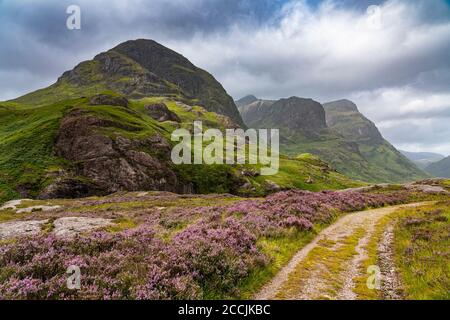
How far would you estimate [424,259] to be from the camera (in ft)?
37.3

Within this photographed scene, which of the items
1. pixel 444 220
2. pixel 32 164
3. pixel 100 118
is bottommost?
pixel 444 220

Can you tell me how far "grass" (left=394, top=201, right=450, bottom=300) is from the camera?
28.6 ft

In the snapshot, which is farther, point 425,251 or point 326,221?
point 326,221

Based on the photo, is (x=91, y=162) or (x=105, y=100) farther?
(x=105, y=100)

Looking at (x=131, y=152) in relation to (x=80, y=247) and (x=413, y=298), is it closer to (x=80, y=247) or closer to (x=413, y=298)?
(x=80, y=247)

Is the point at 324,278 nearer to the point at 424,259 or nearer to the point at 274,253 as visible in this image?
the point at 274,253

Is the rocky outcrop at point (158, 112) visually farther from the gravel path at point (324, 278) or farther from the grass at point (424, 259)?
the grass at point (424, 259)

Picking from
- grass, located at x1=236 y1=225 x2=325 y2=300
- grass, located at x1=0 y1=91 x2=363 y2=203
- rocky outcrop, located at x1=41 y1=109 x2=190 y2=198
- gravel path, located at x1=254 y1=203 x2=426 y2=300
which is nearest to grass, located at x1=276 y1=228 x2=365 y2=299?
gravel path, located at x1=254 y1=203 x2=426 y2=300

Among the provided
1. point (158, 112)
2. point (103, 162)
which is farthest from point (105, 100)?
point (103, 162)

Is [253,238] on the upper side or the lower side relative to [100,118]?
lower

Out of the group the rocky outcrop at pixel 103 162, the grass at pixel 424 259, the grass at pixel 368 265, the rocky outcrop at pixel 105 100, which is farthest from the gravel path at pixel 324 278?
the rocky outcrop at pixel 105 100
